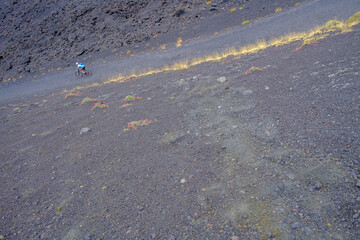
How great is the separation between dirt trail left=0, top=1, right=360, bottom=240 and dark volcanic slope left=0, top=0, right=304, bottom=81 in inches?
915

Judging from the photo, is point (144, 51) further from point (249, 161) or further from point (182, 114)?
point (249, 161)

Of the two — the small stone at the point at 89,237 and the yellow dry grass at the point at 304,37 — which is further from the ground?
the small stone at the point at 89,237

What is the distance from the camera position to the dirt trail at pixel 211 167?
2.99 m

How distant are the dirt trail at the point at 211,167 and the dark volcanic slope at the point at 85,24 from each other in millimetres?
23234

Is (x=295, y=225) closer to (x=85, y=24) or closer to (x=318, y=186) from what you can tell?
(x=318, y=186)

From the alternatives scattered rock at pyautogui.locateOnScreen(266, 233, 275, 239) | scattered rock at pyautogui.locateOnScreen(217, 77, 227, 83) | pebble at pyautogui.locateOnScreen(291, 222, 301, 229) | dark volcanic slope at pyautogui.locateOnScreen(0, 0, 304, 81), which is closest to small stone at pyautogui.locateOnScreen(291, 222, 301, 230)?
pebble at pyautogui.locateOnScreen(291, 222, 301, 229)

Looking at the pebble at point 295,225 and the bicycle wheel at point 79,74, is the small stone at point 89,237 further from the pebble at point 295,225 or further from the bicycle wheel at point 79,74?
the bicycle wheel at point 79,74

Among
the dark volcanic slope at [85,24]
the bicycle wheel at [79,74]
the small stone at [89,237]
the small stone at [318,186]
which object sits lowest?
the bicycle wheel at [79,74]

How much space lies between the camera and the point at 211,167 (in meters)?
4.09

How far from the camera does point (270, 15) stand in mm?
24688

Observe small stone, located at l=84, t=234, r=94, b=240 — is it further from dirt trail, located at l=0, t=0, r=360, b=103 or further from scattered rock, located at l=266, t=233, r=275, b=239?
dirt trail, located at l=0, t=0, r=360, b=103

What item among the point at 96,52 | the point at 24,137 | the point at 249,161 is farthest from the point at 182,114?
the point at 96,52

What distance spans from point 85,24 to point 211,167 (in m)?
39.6

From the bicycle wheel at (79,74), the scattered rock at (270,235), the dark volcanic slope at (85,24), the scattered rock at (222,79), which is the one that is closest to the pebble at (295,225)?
the scattered rock at (270,235)
